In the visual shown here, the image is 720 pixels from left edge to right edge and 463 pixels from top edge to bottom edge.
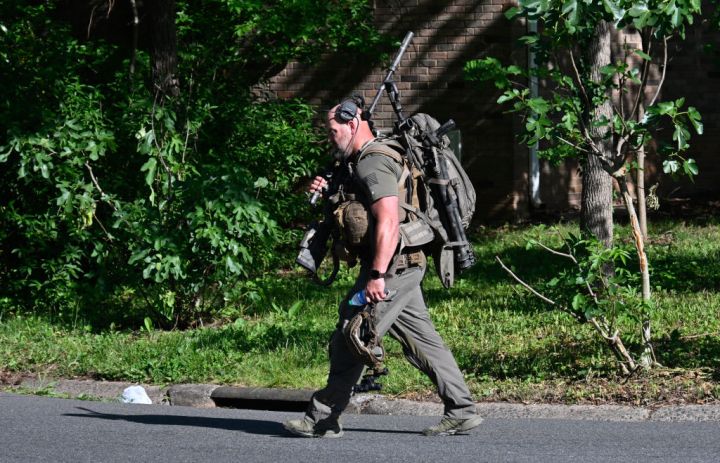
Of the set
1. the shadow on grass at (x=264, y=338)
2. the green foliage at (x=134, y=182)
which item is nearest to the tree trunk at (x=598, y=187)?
the shadow on grass at (x=264, y=338)

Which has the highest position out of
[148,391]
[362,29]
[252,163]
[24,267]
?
[362,29]

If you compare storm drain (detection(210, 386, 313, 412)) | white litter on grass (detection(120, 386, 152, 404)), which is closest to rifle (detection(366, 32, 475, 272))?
storm drain (detection(210, 386, 313, 412))

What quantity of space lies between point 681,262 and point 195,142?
5037mm

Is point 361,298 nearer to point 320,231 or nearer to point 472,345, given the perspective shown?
point 320,231

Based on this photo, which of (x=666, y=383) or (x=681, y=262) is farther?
(x=681, y=262)

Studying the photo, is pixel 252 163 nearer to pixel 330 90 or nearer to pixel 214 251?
pixel 214 251

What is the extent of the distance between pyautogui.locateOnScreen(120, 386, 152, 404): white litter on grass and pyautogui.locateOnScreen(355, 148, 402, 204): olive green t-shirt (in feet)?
10.1

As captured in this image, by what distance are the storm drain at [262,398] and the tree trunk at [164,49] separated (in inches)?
142

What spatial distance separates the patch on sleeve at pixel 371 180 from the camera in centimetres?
590

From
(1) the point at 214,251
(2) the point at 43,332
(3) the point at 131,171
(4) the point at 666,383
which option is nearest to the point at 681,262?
(4) the point at 666,383

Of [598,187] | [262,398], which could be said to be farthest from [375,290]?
[598,187]

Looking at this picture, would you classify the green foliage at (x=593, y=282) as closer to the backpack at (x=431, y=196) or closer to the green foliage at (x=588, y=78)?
the green foliage at (x=588, y=78)

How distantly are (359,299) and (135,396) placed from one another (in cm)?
280

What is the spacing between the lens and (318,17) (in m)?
11.9
